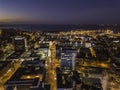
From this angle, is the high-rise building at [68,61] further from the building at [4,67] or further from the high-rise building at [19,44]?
the high-rise building at [19,44]

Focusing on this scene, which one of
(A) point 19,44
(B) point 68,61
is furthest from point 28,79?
(A) point 19,44

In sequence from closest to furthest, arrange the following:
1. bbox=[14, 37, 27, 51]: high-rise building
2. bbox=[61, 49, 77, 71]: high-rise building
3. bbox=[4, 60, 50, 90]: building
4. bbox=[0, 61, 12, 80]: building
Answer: bbox=[4, 60, 50, 90]: building → bbox=[0, 61, 12, 80]: building → bbox=[61, 49, 77, 71]: high-rise building → bbox=[14, 37, 27, 51]: high-rise building

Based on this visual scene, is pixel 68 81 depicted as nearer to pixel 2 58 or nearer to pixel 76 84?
pixel 76 84

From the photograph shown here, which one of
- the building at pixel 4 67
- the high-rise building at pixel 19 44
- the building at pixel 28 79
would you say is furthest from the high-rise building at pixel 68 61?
the high-rise building at pixel 19 44

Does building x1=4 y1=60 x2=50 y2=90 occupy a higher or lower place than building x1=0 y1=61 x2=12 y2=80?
higher

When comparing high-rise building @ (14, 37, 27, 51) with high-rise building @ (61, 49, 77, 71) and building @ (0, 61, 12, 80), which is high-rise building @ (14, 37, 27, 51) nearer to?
building @ (0, 61, 12, 80)

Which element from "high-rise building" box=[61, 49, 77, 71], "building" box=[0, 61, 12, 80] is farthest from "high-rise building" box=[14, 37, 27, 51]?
"high-rise building" box=[61, 49, 77, 71]

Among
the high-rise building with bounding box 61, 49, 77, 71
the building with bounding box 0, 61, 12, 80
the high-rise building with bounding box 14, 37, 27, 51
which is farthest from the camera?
the high-rise building with bounding box 14, 37, 27, 51

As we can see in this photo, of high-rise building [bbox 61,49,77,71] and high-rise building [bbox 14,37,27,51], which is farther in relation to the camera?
high-rise building [bbox 14,37,27,51]

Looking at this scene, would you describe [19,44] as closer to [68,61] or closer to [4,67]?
[4,67]

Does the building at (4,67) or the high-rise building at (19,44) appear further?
the high-rise building at (19,44)

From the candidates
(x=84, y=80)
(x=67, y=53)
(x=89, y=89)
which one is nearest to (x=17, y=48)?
(x=67, y=53)

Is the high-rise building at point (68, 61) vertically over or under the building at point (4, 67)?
over
